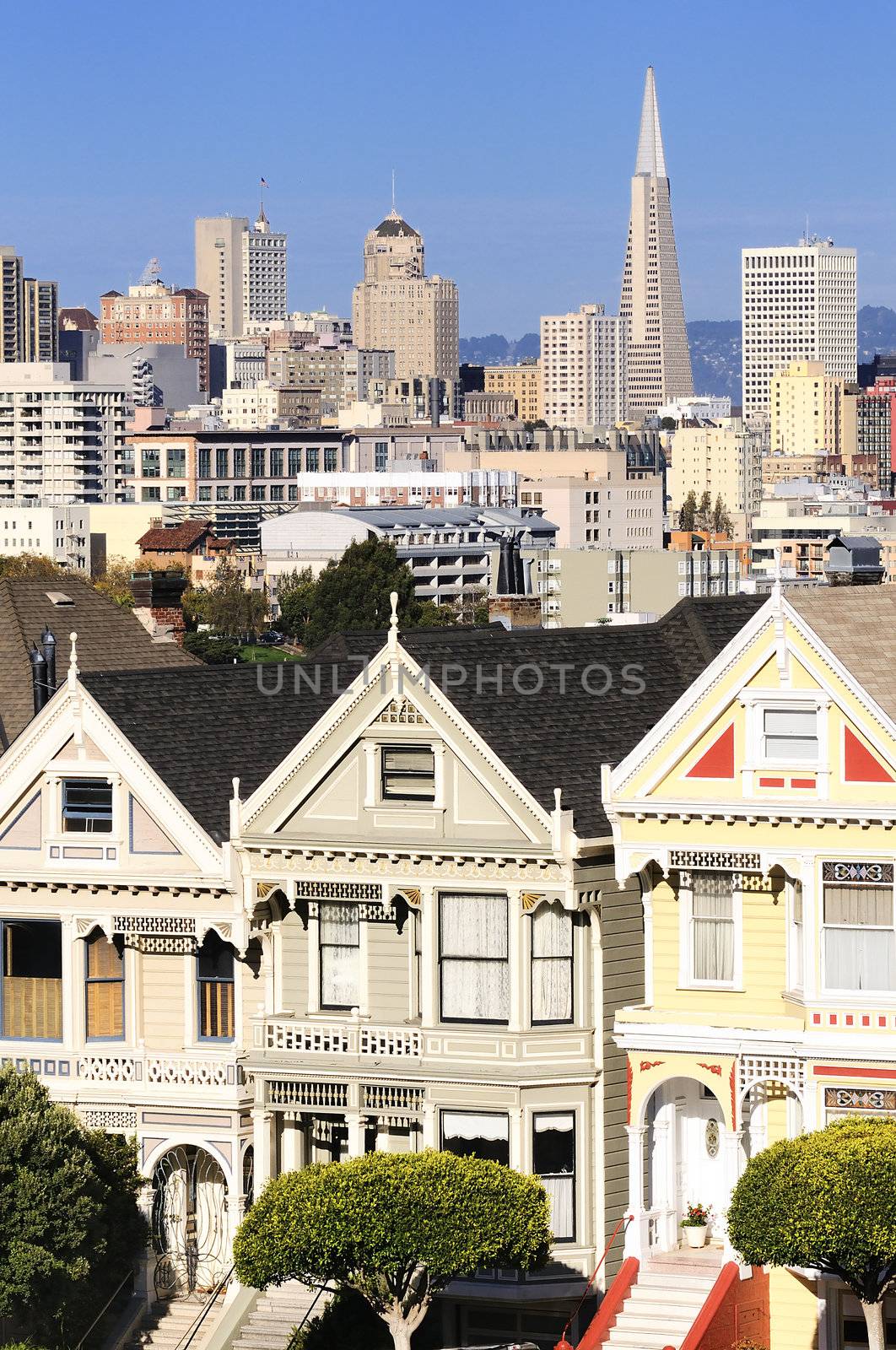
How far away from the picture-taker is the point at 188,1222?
3875 cm

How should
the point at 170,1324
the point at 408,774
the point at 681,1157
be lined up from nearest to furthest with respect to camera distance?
1. the point at 681,1157
2. the point at 408,774
3. the point at 170,1324

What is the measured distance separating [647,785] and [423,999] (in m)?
3.62

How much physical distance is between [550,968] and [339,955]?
2711mm

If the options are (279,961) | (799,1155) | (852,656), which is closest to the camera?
(799,1155)

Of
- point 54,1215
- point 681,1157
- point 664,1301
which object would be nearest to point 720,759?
point 681,1157

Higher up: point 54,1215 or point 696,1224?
point 696,1224

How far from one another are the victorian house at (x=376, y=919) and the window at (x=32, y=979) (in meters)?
0.05

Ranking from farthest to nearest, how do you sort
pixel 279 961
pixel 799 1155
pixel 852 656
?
1. pixel 279 961
2. pixel 852 656
3. pixel 799 1155

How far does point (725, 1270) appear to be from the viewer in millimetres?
34000

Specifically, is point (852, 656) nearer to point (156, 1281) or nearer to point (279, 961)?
point (279, 961)

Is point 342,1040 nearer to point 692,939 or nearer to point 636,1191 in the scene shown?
point 636,1191

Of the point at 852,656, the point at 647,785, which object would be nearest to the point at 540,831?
the point at 647,785

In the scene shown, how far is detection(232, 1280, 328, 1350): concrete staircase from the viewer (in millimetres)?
36719

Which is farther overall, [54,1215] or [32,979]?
[32,979]
